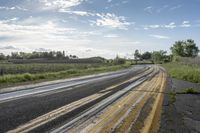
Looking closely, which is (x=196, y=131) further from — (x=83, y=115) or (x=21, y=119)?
(x=21, y=119)

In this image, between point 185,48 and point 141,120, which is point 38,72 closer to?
point 141,120

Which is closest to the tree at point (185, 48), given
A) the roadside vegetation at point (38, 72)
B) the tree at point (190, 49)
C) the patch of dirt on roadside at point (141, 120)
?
the tree at point (190, 49)

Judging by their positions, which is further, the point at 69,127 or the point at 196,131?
the point at 196,131

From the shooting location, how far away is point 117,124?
7.68 m

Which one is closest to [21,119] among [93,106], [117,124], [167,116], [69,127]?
[69,127]

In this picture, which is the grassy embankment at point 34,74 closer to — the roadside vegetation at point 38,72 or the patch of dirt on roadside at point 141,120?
the roadside vegetation at point 38,72

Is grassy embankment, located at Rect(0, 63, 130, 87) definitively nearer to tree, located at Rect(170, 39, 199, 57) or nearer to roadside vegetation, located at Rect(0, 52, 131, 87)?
roadside vegetation, located at Rect(0, 52, 131, 87)

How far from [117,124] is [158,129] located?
100cm

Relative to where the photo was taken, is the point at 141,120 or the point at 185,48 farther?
the point at 185,48

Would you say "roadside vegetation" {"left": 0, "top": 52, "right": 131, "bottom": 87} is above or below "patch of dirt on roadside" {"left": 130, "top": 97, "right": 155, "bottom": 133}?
below

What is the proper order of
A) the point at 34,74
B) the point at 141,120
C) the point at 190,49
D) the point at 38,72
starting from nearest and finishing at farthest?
1. the point at 141,120
2. the point at 34,74
3. the point at 38,72
4. the point at 190,49

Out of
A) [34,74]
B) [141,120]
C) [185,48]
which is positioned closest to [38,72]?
[34,74]

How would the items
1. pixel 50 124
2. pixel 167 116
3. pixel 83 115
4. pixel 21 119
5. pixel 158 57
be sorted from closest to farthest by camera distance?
1. pixel 50 124
2. pixel 21 119
3. pixel 83 115
4. pixel 167 116
5. pixel 158 57

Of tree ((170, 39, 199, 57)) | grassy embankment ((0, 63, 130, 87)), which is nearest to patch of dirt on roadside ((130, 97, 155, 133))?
grassy embankment ((0, 63, 130, 87))
